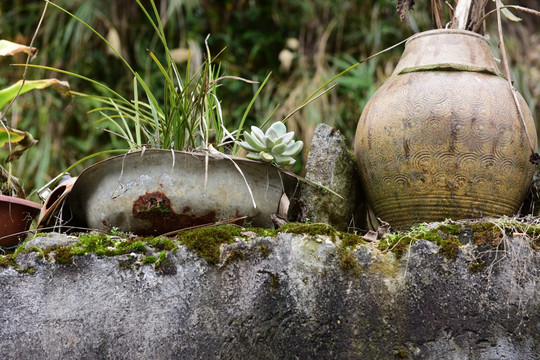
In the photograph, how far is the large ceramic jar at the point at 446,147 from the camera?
1670 mm

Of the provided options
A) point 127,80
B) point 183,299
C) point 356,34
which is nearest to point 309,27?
point 356,34

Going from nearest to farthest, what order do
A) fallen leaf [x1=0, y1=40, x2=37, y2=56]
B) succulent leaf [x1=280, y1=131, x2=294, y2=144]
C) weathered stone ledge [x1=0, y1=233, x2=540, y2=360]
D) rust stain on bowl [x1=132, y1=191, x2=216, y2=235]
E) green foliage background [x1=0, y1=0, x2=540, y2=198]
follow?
1. weathered stone ledge [x1=0, y1=233, x2=540, y2=360]
2. rust stain on bowl [x1=132, y1=191, x2=216, y2=235]
3. succulent leaf [x1=280, y1=131, x2=294, y2=144]
4. fallen leaf [x1=0, y1=40, x2=37, y2=56]
5. green foliage background [x1=0, y1=0, x2=540, y2=198]

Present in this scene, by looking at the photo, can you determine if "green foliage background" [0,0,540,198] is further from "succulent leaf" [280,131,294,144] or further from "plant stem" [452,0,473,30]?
"succulent leaf" [280,131,294,144]

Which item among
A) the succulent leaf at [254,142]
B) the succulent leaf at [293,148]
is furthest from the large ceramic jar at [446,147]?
the succulent leaf at [254,142]

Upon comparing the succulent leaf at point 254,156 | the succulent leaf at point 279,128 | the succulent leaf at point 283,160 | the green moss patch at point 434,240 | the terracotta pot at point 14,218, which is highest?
the succulent leaf at point 279,128

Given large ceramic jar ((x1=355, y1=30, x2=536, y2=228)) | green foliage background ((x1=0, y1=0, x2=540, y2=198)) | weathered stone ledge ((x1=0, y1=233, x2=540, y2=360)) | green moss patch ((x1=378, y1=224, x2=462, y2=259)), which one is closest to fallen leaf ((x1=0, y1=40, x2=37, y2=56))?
weathered stone ledge ((x1=0, y1=233, x2=540, y2=360))

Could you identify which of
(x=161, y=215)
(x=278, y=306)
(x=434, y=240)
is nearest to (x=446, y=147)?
(x=434, y=240)

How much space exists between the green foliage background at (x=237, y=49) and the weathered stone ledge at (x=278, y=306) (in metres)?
2.35

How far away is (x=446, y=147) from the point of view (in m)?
1.67

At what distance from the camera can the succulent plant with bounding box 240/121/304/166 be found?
5.45ft

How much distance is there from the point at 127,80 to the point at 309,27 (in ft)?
4.09

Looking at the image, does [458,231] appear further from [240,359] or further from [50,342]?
[50,342]

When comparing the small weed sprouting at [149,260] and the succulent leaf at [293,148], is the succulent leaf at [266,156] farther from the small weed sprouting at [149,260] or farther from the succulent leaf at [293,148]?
the small weed sprouting at [149,260]

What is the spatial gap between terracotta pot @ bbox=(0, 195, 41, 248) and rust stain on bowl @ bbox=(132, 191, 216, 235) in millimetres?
331
